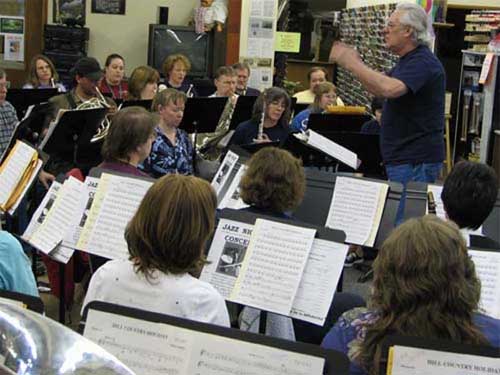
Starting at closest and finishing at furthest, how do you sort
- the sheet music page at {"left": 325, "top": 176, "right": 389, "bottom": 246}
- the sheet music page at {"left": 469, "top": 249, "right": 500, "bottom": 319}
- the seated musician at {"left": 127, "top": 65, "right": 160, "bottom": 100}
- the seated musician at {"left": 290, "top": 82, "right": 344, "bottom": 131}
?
the sheet music page at {"left": 469, "top": 249, "right": 500, "bottom": 319} < the sheet music page at {"left": 325, "top": 176, "right": 389, "bottom": 246} < the seated musician at {"left": 127, "top": 65, "right": 160, "bottom": 100} < the seated musician at {"left": 290, "top": 82, "right": 344, "bottom": 131}

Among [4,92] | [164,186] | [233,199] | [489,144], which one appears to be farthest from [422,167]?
[489,144]

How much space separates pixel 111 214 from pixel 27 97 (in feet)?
10.7

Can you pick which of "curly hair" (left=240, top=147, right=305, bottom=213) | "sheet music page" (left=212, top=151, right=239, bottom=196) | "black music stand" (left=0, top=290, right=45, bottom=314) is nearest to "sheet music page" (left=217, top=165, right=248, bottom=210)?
"sheet music page" (left=212, top=151, right=239, bottom=196)

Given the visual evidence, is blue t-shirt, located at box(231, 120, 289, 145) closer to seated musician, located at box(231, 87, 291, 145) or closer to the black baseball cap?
seated musician, located at box(231, 87, 291, 145)

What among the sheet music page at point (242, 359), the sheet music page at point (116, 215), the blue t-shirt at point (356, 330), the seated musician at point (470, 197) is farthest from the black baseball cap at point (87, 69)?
the sheet music page at point (242, 359)

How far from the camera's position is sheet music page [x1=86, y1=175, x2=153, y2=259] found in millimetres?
3080

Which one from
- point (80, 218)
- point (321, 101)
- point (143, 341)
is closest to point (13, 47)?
point (321, 101)

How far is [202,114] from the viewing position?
606cm

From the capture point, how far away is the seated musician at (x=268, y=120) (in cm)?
607

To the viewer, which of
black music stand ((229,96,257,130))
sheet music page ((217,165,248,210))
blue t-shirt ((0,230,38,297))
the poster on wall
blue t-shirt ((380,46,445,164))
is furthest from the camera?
the poster on wall

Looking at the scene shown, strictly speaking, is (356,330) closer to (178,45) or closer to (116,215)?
(116,215)

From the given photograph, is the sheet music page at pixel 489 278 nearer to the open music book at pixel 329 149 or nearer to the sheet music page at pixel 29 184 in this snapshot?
the sheet music page at pixel 29 184

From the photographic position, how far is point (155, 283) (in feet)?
7.48

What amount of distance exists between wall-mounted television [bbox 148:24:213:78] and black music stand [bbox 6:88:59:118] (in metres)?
5.19
